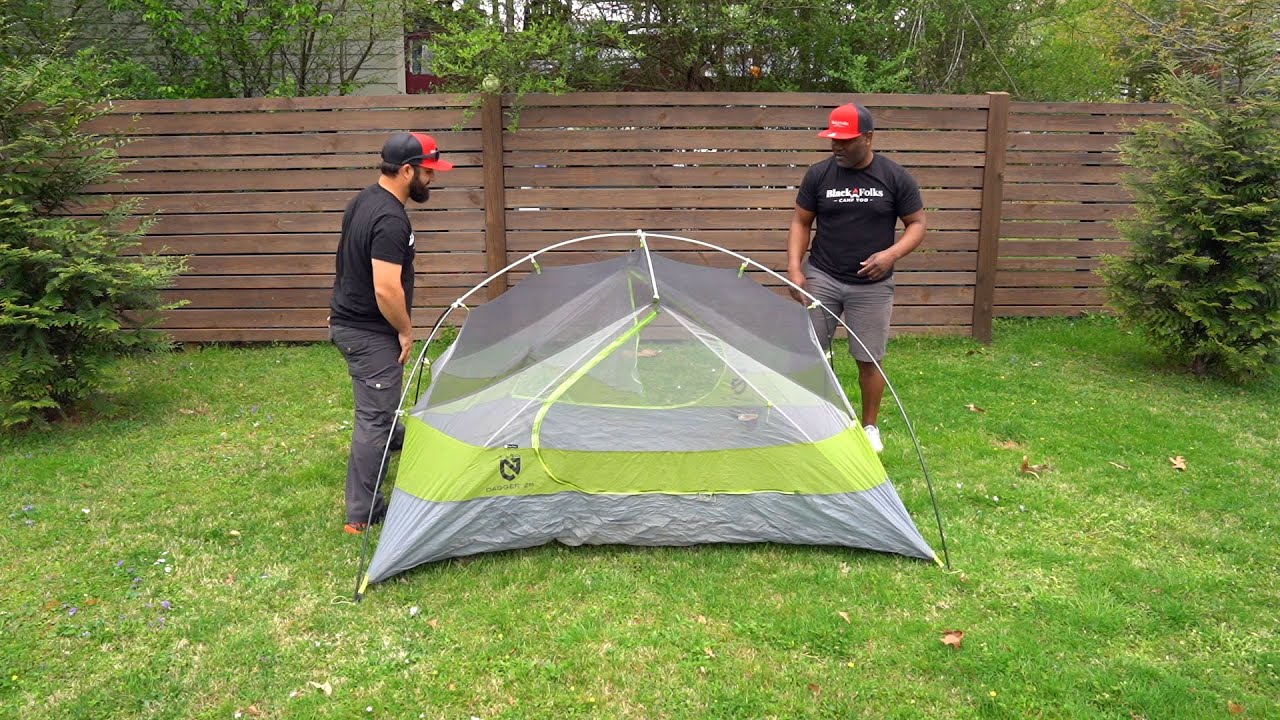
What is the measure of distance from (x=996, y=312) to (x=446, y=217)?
442 centimetres

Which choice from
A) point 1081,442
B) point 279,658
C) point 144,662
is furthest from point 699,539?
point 1081,442

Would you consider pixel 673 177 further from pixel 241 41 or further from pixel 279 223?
pixel 241 41

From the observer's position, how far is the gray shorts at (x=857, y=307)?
4.56 meters

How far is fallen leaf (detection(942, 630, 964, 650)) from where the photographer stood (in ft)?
9.77

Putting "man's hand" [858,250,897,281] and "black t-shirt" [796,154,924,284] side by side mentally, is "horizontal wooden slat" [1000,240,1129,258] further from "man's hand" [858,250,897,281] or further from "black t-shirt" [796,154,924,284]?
"man's hand" [858,250,897,281]

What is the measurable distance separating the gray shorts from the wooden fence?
2010 millimetres

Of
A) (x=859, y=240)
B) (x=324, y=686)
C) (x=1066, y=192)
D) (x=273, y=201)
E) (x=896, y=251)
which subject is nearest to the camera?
(x=324, y=686)

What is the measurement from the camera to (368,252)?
3627 mm

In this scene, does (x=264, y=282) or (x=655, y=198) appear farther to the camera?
(x=264, y=282)

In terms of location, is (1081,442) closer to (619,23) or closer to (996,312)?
(996,312)

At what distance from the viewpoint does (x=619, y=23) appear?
282 inches

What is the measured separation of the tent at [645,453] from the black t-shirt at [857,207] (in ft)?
3.51

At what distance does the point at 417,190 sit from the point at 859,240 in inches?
87.1

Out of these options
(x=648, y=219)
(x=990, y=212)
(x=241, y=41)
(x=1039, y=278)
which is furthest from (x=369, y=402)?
(x=1039, y=278)
